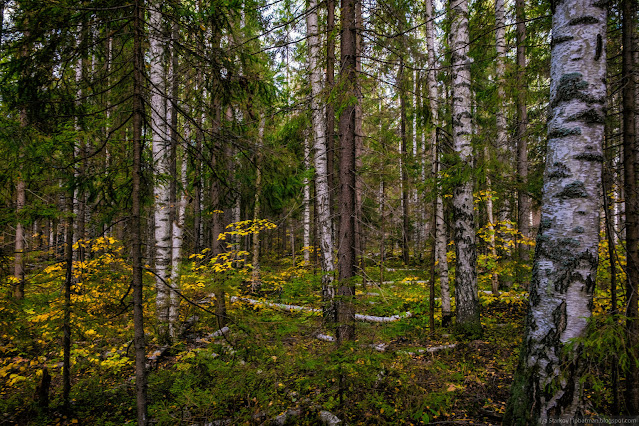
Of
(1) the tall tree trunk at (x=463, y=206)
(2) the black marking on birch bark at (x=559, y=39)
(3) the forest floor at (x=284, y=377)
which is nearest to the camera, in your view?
(2) the black marking on birch bark at (x=559, y=39)

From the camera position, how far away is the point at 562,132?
2.81m

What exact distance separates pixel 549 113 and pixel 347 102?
2444 mm

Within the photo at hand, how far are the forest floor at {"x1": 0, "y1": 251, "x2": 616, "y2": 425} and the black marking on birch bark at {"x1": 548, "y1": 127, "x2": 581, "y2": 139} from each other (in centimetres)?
252

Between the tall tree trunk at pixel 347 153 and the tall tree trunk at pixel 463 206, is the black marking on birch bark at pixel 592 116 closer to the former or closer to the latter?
the tall tree trunk at pixel 347 153

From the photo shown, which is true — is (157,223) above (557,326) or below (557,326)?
above

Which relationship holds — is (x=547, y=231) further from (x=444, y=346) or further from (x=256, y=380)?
(x=444, y=346)

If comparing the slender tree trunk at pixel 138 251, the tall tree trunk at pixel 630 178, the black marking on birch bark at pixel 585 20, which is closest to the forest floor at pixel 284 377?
the slender tree trunk at pixel 138 251

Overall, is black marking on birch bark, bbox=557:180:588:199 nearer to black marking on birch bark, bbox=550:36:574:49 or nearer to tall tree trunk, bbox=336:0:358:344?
black marking on birch bark, bbox=550:36:574:49

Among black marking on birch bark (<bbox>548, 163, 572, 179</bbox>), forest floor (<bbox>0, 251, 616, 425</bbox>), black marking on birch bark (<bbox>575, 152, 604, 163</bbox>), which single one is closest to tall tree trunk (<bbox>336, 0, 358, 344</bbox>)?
forest floor (<bbox>0, 251, 616, 425</bbox>)

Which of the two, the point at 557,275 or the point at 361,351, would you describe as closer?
the point at 557,275

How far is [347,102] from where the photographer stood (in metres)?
4.34

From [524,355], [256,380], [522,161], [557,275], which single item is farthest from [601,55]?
[522,161]

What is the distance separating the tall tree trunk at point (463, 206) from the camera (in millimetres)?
6453

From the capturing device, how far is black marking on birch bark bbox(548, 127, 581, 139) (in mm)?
2736
